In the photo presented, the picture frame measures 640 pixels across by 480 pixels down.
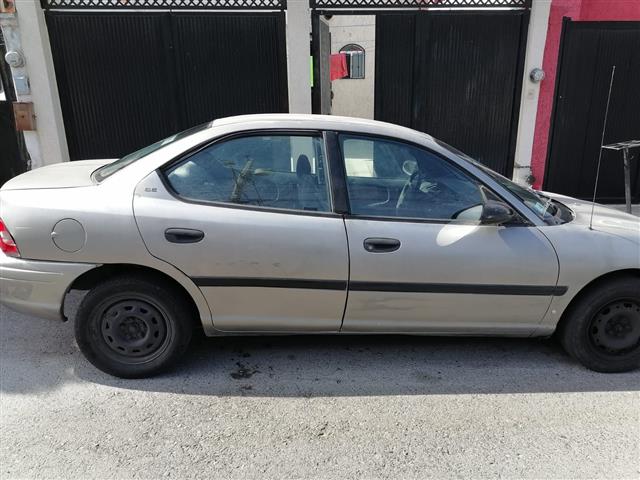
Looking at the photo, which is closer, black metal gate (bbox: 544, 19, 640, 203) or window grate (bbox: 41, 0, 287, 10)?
window grate (bbox: 41, 0, 287, 10)

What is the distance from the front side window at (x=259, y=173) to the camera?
3045mm

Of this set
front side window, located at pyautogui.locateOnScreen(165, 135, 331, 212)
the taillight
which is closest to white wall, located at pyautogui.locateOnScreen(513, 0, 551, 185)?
front side window, located at pyautogui.locateOnScreen(165, 135, 331, 212)

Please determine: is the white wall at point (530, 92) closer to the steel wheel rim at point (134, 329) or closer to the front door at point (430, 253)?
the front door at point (430, 253)

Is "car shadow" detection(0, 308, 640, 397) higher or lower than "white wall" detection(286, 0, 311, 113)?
lower

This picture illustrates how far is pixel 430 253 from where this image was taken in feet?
9.80

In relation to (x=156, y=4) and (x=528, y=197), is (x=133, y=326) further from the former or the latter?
(x=156, y=4)

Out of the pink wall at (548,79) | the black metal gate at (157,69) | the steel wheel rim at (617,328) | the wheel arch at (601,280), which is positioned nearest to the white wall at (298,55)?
the black metal gate at (157,69)

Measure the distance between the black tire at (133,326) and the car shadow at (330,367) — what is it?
130mm

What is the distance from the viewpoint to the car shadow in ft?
10.2

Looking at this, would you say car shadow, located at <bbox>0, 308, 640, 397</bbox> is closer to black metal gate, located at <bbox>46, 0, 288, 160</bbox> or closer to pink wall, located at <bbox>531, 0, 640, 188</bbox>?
black metal gate, located at <bbox>46, 0, 288, 160</bbox>

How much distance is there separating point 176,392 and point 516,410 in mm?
2029

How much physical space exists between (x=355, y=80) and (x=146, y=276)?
972 cm

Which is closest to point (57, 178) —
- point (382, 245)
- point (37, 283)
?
point (37, 283)

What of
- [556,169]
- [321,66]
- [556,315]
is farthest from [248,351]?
[556,169]
